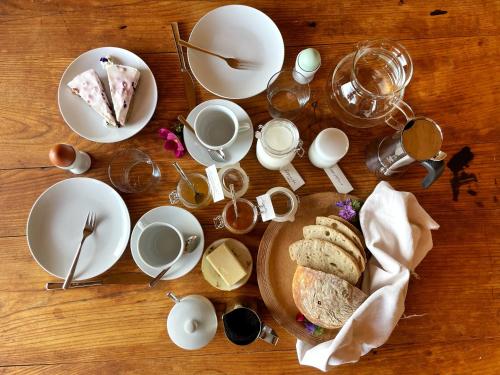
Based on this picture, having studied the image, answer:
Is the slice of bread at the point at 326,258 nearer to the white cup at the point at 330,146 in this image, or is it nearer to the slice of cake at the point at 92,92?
the white cup at the point at 330,146

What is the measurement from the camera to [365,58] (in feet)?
Answer: 3.24

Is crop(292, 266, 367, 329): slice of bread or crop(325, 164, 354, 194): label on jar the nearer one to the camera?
crop(292, 266, 367, 329): slice of bread

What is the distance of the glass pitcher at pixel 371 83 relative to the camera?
3.15 ft

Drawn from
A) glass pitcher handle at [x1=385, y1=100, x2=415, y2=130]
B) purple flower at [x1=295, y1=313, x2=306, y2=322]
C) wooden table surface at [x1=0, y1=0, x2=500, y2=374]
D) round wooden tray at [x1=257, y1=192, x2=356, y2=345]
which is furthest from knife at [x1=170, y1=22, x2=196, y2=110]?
purple flower at [x1=295, y1=313, x2=306, y2=322]

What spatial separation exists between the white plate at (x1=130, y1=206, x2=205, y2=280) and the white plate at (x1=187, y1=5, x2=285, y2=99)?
331 millimetres

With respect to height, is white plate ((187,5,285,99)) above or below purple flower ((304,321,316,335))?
above

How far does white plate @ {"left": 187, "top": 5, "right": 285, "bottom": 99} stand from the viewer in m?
0.99

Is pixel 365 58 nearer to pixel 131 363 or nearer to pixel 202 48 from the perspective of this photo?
pixel 202 48

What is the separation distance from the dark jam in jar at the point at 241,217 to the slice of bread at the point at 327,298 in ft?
0.60

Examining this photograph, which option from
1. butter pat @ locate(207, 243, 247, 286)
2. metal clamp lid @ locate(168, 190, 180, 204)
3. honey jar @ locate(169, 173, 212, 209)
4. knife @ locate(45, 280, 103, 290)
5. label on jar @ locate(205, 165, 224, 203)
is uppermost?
label on jar @ locate(205, 165, 224, 203)

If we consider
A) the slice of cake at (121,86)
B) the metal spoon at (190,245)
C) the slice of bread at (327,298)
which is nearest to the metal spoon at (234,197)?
the metal spoon at (190,245)

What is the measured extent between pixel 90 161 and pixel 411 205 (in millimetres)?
830

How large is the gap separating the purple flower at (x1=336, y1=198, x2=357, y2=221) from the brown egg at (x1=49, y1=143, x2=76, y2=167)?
2.21 ft

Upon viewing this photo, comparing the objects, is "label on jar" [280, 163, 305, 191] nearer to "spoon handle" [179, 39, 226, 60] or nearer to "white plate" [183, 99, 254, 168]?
"white plate" [183, 99, 254, 168]
